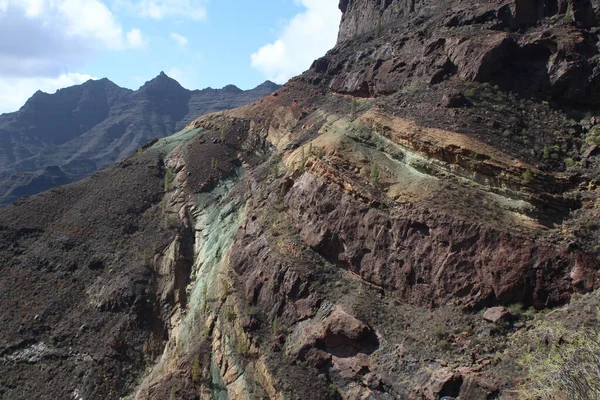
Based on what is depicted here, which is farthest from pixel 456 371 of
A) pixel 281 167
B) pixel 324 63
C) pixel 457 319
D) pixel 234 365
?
pixel 324 63

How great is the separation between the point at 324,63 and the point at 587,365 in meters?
44.8

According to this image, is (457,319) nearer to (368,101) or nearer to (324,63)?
(368,101)

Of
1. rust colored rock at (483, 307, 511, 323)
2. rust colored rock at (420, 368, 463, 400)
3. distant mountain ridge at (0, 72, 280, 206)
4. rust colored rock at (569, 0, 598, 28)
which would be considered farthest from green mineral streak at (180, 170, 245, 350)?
distant mountain ridge at (0, 72, 280, 206)

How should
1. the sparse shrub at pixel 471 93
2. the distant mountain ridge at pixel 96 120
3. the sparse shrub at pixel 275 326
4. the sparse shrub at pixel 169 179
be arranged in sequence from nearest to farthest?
the sparse shrub at pixel 275 326 → the sparse shrub at pixel 471 93 → the sparse shrub at pixel 169 179 → the distant mountain ridge at pixel 96 120

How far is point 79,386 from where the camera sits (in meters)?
26.0

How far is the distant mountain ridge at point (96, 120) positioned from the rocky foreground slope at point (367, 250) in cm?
9222

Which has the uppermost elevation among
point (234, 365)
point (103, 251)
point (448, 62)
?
point (448, 62)

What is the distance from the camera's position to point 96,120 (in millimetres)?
156375

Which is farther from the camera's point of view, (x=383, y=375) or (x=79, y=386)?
(x=79, y=386)

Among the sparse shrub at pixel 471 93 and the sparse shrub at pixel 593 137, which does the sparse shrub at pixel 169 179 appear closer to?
the sparse shrub at pixel 471 93

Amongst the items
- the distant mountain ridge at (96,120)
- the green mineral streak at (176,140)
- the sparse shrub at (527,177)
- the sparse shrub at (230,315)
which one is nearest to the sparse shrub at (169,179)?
the green mineral streak at (176,140)

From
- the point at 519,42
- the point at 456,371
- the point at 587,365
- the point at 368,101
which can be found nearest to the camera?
the point at 587,365

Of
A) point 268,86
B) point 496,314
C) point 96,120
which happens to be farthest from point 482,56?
point 96,120

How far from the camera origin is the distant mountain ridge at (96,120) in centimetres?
13200
